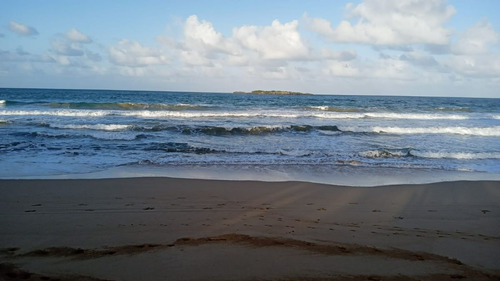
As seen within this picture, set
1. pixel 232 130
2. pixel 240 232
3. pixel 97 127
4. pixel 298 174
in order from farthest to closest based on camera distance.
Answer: pixel 97 127 < pixel 232 130 < pixel 298 174 < pixel 240 232

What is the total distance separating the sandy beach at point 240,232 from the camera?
344 cm

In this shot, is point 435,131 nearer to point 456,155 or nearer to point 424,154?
point 456,155

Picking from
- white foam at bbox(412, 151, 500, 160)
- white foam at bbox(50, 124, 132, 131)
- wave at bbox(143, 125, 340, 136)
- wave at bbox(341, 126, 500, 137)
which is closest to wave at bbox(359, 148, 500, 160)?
white foam at bbox(412, 151, 500, 160)

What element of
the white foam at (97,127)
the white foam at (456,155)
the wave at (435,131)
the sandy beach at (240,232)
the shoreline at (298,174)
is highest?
the wave at (435,131)

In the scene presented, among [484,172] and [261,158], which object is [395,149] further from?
[261,158]

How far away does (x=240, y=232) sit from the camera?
447 cm

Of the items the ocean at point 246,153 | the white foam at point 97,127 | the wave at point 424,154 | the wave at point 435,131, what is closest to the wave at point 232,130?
the ocean at point 246,153

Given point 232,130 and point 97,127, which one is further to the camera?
point 97,127

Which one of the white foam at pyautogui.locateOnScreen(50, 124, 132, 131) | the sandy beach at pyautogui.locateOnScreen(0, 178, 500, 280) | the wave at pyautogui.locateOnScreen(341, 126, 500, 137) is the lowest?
the sandy beach at pyautogui.locateOnScreen(0, 178, 500, 280)

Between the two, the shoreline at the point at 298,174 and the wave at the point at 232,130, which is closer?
the shoreline at the point at 298,174

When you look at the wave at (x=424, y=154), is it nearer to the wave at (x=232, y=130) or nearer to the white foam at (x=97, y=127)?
the wave at (x=232, y=130)

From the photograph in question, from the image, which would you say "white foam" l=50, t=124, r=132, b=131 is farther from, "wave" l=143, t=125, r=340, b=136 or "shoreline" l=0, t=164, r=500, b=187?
"shoreline" l=0, t=164, r=500, b=187

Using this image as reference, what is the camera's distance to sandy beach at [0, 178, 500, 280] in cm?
344

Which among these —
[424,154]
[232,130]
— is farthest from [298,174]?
[232,130]
